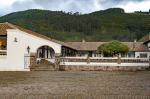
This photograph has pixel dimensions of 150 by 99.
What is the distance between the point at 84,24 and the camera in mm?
145500

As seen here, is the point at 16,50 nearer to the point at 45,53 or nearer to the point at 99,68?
the point at 99,68

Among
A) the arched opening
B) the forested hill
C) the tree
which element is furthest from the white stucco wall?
the forested hill

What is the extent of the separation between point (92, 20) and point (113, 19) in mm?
14584

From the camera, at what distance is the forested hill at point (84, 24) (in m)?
132

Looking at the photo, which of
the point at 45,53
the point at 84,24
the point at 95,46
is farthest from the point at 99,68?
the point at 84,24

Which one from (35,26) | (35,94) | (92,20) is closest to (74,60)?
(35,94)

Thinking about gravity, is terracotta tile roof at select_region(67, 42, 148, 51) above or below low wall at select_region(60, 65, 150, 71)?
above

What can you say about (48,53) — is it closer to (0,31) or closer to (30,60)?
(0,31)

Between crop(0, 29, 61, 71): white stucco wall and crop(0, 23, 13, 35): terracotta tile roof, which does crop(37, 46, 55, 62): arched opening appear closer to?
crop(0, 23, 13, 35): terracotta tile roof

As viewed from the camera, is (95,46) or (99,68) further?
(95,46)

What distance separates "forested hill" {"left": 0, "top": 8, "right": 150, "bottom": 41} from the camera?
132 m

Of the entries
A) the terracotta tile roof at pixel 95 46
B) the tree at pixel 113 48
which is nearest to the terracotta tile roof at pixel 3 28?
the tree at pixel 113 48

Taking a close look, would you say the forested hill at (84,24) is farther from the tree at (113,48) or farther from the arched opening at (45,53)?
the arched opening at (45,53)

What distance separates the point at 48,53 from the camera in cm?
5519
